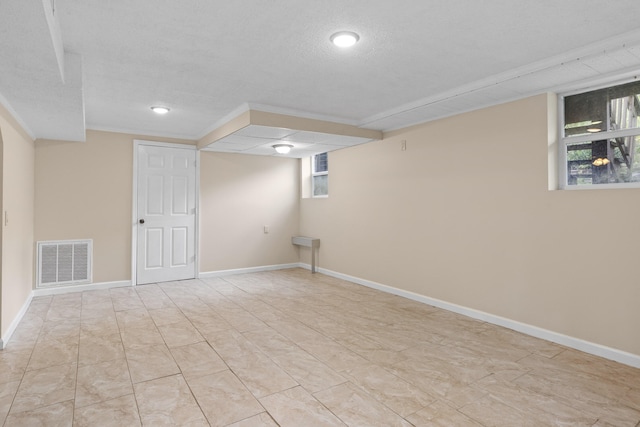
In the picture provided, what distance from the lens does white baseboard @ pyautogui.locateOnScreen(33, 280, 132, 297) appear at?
4734 millimetres

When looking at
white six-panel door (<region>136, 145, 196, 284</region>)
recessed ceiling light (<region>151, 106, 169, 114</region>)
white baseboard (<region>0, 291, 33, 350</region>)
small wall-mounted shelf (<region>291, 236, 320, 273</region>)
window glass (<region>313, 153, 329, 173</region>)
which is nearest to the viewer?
white baseboard (<region>0, 291, 33, 350</region>)

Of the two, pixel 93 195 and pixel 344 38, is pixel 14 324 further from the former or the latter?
pixel 344 38

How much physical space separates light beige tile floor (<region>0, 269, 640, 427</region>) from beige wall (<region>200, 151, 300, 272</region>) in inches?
77.7

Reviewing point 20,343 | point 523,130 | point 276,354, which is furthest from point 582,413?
point 20,343

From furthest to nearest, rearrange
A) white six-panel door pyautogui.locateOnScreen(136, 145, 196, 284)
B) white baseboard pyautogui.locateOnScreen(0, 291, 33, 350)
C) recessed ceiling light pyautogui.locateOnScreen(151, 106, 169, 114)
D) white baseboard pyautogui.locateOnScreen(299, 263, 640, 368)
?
white six-panel door pyautogui.locateOnScreen(136, 145, 196, 284) < recessed ceiling light pyautogui.locateOnScreen(151, 106, 169, 114) < white baseboard pyautogui.locateOnScreen(0, 291, 33, 350) < white baseboard pyautogui.locateOnScreen(299, 263, 640, 368)

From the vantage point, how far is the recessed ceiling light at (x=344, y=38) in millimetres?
2367

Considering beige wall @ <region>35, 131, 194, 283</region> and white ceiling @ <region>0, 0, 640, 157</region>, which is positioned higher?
white ceiling @ <region>0, 0, 640, 157</region>

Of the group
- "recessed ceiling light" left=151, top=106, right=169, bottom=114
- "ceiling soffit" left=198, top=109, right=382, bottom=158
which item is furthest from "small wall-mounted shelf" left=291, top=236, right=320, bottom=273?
"recessed ceiling light" left=151, top=106, right=169, bottom=114

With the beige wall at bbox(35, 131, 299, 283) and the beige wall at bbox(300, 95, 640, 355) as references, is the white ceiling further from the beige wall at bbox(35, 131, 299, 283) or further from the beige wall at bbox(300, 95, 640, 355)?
the beige wall at bbox(35, 131, 299, 283)

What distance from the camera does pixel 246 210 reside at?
20.9 ft

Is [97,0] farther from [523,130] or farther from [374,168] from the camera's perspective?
[374,168]

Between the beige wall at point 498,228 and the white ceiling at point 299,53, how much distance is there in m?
0.46

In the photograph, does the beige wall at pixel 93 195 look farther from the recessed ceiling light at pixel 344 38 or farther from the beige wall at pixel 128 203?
the recessed ceiling light at pixel 344 38

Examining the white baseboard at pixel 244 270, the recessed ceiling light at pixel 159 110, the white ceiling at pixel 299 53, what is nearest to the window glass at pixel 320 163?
the white baseboard at pixel 244 270
